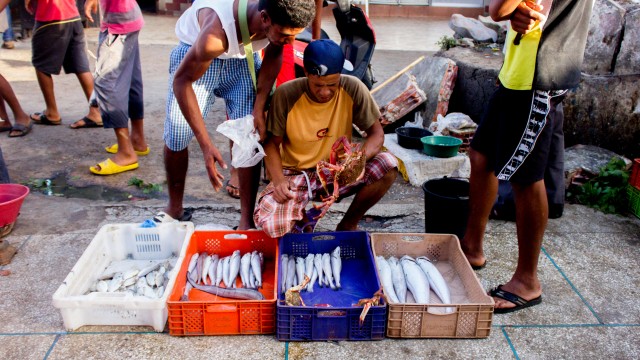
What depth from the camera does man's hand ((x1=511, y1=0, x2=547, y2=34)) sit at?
2.76 meters

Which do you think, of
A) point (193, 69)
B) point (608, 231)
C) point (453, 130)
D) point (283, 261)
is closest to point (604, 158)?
point (608, 231)

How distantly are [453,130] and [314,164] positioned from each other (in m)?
2.52

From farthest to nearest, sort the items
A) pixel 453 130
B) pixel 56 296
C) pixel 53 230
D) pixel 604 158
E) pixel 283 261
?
pixel 453 130
pixel 604 158
pixel 53 230
pixel 283 261
pixel 56 296

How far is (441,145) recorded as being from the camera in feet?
17.1

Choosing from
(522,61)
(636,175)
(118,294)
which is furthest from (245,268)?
(636,175)

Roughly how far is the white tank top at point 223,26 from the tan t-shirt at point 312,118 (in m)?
0.36

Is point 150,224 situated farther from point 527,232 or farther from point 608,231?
point 608,231

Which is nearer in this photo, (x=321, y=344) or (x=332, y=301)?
(x=321, y=344)

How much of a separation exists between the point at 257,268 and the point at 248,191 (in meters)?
0.72

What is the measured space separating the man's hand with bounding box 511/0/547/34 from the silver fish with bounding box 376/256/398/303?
1593 mm

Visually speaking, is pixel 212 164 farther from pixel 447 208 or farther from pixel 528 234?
pixel 528 234

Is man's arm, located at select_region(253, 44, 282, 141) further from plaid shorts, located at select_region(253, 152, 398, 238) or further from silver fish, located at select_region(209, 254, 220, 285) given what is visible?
silver fish, located at select_region(209, 254, 220, 285)

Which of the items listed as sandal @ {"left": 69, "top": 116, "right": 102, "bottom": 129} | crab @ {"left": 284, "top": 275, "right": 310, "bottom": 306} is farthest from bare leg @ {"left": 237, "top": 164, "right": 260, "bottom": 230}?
sandal @ {"left": 69, "top": 116, "right": 102, "bottom": 129}

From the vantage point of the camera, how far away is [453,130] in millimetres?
5754
